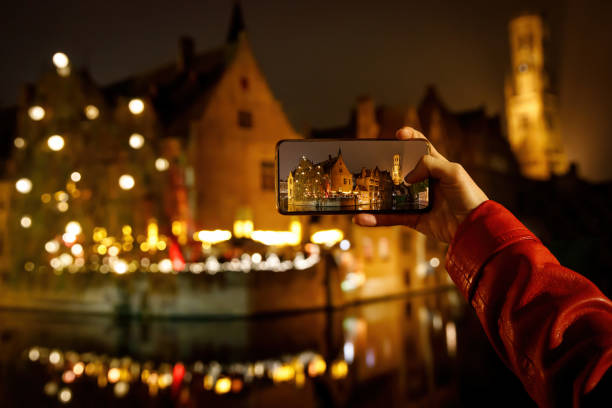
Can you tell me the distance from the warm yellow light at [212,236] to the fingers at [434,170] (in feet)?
74.4

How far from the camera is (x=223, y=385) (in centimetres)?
1174

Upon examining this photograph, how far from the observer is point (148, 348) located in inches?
657

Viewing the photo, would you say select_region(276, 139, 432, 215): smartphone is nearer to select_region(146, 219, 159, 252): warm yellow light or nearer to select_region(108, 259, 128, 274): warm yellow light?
select_region(108, 259, 128, 274): warm yellow light

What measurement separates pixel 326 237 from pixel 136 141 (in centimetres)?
1109

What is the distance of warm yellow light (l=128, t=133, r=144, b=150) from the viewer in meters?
26.3

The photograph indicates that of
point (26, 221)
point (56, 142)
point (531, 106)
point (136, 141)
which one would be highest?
point (531, 106)

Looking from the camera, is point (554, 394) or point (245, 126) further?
point (245, 126)

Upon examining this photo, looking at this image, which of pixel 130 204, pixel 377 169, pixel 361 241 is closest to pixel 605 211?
pixel 361 241

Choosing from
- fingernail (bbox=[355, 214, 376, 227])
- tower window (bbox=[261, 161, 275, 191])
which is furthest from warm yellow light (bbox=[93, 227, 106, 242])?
fingernail (bbox=[355, 214, 376, 227])

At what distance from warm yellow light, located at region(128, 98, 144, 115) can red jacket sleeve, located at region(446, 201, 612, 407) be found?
2737cm

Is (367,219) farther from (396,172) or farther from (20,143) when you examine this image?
(20,143)

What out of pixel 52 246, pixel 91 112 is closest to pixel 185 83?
pixel 91 112

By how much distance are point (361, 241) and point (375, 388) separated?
17.9m

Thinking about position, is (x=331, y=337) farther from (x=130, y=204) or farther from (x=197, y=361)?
(x=130, y=204)
